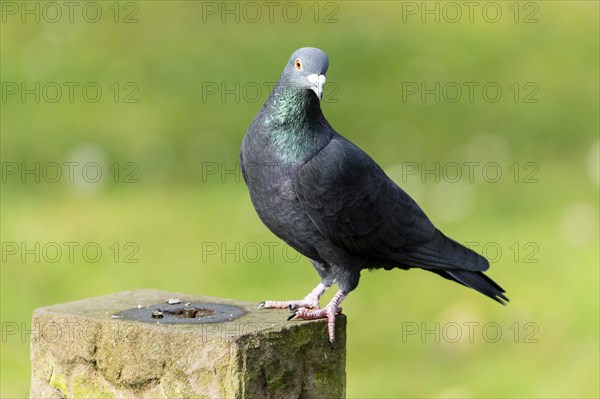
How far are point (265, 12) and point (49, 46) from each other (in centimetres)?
270

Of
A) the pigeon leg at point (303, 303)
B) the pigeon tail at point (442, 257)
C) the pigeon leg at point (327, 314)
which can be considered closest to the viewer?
the pigeon leg at point (327, 314)

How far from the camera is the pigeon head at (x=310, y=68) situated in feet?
18.5

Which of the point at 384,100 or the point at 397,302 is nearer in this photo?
the point at 397,302

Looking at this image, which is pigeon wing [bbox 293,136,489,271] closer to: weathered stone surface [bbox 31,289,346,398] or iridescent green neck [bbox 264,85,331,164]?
iridescent green neck [bbox 264,85,331,164]

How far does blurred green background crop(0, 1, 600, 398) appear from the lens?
935 cm

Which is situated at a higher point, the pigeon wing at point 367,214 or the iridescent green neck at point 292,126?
the iridescent green neck at point 292,126

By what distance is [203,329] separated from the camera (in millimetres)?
5664

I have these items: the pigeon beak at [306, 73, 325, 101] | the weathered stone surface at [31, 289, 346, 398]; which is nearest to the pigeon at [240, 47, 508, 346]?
the pigeon beak at [306, 73, 325, 101]

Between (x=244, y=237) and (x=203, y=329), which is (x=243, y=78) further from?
(x=203, y=329)

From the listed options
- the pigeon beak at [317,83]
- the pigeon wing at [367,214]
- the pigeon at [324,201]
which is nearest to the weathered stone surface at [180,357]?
the pigeon at [324,201]

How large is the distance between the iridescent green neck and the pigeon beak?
187mm

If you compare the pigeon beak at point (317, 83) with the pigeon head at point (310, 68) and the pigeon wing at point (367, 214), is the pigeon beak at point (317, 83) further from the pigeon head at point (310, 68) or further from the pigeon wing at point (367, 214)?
the pigeon wing at point (367, 214)

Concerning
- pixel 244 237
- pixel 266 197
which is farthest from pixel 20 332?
pixel 266 197

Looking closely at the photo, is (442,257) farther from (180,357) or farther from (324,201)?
(180,357)
